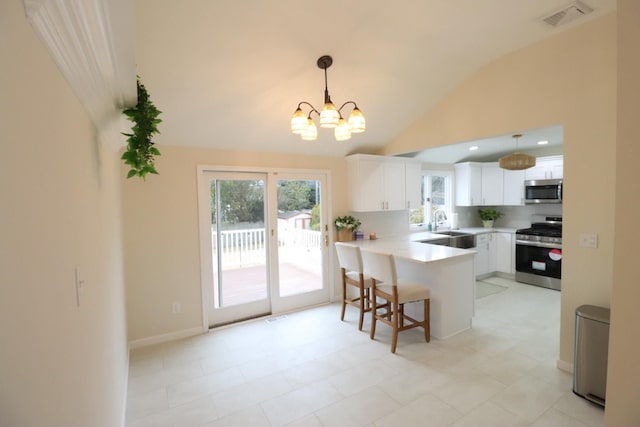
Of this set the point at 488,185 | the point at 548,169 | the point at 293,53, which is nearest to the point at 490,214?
the point at 488,185

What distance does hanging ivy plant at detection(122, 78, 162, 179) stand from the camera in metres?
1.36

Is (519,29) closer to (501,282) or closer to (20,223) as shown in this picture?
(20,223)

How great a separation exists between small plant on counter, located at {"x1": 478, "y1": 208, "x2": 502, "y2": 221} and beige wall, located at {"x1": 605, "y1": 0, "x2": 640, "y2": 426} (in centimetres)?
495

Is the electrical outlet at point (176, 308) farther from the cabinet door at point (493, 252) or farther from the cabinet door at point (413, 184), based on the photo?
the cabinet door at point (493, 252)

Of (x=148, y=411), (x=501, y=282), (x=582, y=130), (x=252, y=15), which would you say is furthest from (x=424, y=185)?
(x=148, y=411)

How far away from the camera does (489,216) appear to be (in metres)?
6.20

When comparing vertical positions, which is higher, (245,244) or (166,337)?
(245,244)

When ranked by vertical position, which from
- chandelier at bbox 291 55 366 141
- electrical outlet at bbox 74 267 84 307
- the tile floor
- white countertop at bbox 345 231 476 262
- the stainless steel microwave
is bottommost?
the tile floor

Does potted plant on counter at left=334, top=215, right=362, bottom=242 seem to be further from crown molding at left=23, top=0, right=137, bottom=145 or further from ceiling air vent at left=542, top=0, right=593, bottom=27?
crown molding at left=23, top=0, right=137, bottom=145

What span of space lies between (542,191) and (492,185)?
84 centimetres

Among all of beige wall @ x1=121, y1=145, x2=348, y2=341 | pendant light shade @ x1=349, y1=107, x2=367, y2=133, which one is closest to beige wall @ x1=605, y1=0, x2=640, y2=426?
pendant light shade @ x1=349, y1=107, x2=367, y2=133

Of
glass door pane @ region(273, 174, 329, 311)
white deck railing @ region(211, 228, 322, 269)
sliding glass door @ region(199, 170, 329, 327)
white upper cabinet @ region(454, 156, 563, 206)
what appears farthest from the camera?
white upper cabinet @ region(454, 156, 563, 206)

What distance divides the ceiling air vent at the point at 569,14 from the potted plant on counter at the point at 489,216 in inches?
169

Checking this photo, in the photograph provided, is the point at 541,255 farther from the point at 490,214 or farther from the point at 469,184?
the point at 469,184
